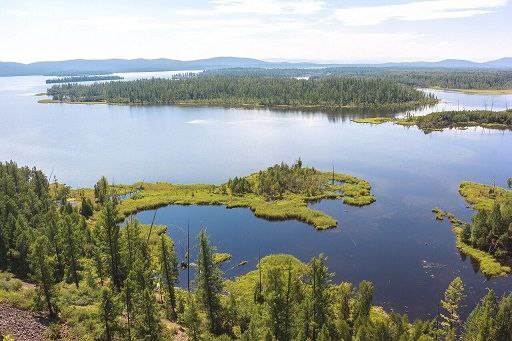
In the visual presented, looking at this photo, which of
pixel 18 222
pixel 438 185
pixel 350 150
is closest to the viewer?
pixel 18 222

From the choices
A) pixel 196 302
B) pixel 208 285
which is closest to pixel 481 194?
pixel 208 285

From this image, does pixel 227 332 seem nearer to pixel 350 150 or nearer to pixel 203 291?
pixel 203 291

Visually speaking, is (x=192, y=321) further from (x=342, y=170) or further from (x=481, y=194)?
(x=342, y=170)

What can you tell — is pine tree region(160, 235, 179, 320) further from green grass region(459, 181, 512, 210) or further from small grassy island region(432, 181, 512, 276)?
green grass region(459, 181, 512, 210)

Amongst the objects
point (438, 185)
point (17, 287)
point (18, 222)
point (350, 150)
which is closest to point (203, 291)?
point (17, 287)

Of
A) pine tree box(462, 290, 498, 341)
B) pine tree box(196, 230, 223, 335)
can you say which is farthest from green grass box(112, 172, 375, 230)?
pine tree box(462, 290, 498, 341)

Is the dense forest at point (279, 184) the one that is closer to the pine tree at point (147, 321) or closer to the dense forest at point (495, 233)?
the dense forest at point (495, 233)

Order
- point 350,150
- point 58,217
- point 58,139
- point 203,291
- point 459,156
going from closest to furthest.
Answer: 1. point 203,291
2. point 58,217
3. point 459,156
4. point 350,150
5. point 58,139
